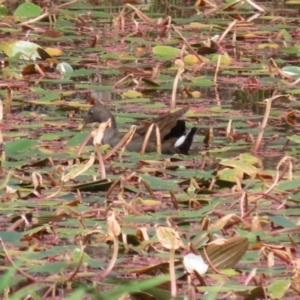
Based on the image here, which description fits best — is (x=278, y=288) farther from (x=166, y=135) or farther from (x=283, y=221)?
(x=166, y=135)

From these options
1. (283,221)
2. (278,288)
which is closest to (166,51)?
(283,221)

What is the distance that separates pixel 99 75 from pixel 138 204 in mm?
3128

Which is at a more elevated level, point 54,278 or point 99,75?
point 54,278

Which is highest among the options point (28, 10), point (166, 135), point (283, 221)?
point (283, 221)

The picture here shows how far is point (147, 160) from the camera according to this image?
6.41 metres

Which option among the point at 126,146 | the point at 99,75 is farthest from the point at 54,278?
the point at 99,75

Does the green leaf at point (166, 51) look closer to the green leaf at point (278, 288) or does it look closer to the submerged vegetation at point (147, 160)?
the submerged vegetation at point (147, 160)

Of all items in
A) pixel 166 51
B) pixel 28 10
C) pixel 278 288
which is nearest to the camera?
pixel 278 288

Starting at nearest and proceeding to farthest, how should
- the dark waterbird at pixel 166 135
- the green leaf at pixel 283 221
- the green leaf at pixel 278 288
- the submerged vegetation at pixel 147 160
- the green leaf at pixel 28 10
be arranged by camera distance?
the green leaf at pixel 278 288 → the submerged vegetation at pixel 147 160 → the green leaf at pixel 283 221 → the dark waterbird at pixel 166 135 → the green leaf at pixel 28 10

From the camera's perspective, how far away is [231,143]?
22.2 ft

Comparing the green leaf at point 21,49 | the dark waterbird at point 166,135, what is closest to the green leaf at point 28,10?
the green leaf at point 21,49

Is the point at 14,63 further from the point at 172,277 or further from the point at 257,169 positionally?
the point at 172,277

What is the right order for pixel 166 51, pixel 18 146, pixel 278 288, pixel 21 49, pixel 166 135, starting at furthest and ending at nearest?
pixel 166 51, pixel 21 49, pixel 166 135, pixel 18 146, pixel 278 288

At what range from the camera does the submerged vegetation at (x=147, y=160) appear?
451 centimetres
